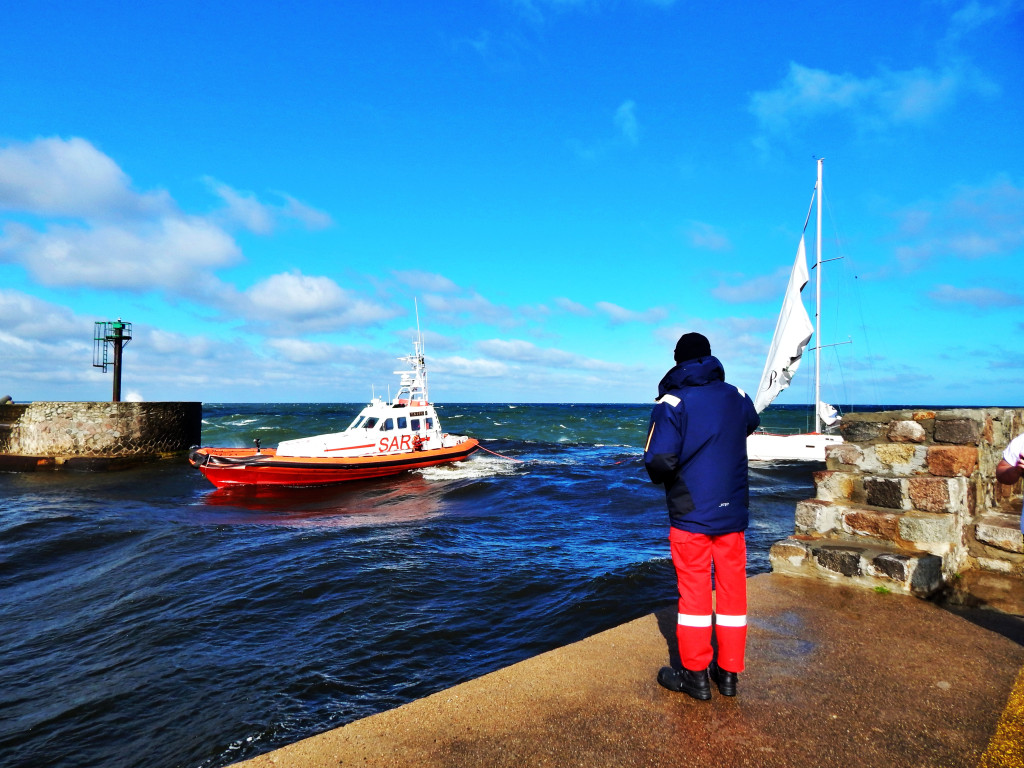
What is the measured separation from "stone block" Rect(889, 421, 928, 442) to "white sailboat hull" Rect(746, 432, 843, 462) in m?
17.7

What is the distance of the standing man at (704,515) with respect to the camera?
2.69 metres

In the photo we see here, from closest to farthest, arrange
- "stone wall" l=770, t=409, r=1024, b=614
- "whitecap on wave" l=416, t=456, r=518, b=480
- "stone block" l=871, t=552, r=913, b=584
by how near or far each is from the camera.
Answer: "stone block" l=871, t=552, r=913, b=584, "stone wall" l=770, t=409, r=1024, b=614, "whitecap on wave" l=416, t=456, r=518, b=480

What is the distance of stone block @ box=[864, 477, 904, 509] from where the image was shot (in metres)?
4.45

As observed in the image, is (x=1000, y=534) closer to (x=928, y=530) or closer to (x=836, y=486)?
(x=928, y=530)

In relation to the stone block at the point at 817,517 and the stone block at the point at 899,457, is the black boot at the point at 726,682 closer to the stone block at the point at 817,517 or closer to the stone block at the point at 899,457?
the stone block at the point at 817,517

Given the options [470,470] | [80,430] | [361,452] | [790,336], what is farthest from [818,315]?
[80,430]

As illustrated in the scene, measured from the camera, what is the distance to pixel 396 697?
13.3 ft

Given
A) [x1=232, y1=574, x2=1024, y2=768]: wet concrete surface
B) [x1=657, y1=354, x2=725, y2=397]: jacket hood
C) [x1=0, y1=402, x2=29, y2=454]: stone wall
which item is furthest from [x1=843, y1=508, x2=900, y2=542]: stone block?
[x1=0, y1=402, x2=29, y2=454]: stone wall

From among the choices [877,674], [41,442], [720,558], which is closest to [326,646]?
[720,558]

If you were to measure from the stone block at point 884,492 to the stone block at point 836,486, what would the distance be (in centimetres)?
15

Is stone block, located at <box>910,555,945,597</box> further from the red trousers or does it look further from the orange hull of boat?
the orange hull of boat

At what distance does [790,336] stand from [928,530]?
19558mm

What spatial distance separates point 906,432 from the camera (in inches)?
181

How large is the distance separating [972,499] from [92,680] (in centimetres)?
727
